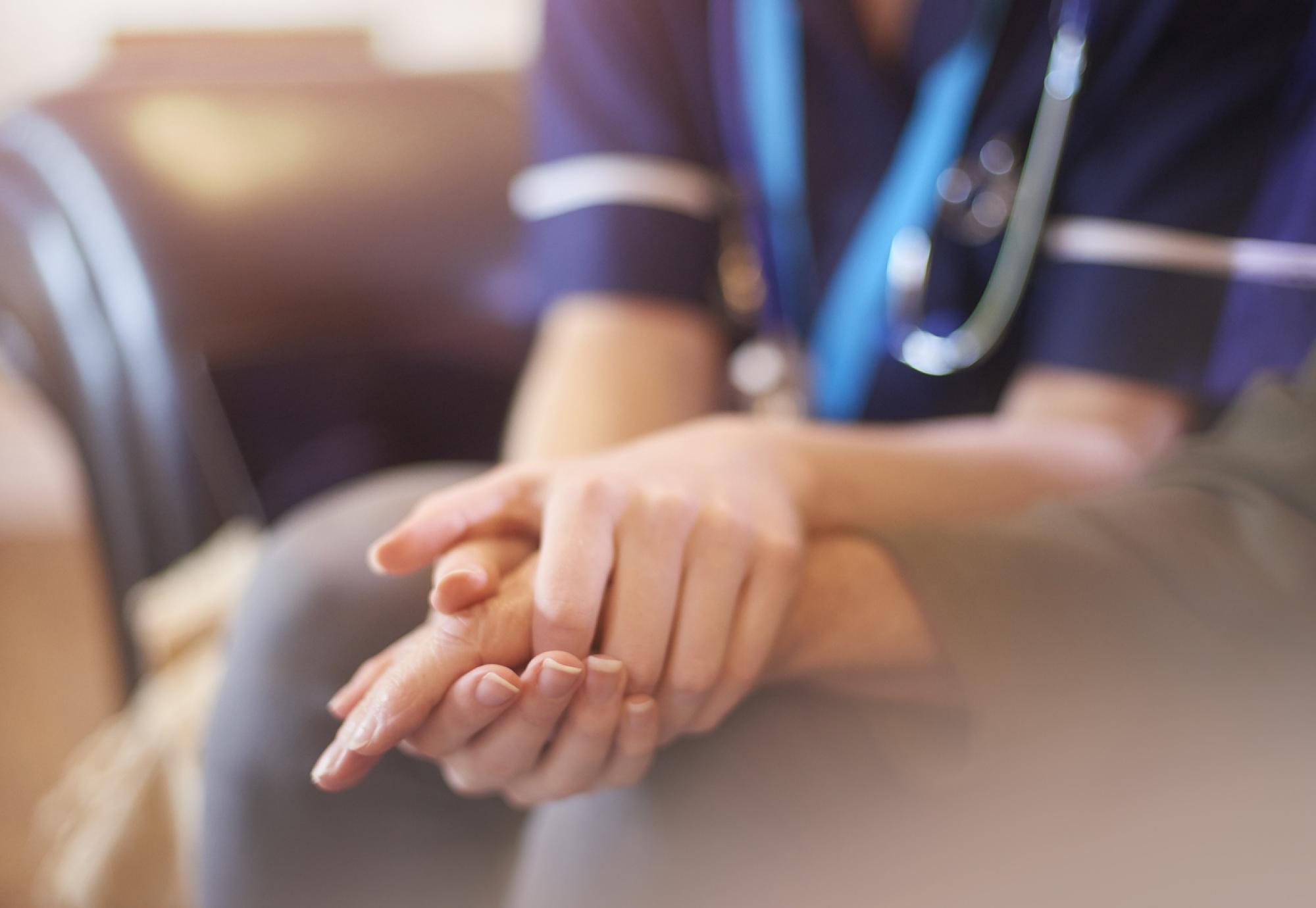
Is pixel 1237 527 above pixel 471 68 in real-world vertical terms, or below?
below

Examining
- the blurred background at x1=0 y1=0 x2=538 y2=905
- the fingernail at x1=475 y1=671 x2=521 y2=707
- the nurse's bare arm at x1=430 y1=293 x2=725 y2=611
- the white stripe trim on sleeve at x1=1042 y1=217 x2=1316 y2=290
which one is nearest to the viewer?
the fingernail at x1=475 y1=671 x2=521 y2=707

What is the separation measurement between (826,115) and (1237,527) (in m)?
0.29

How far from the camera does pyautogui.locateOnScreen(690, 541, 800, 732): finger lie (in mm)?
299

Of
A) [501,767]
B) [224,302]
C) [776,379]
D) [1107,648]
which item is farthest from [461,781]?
[224,302]

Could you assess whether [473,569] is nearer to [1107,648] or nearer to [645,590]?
[645,590]

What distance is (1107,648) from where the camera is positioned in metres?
0.31

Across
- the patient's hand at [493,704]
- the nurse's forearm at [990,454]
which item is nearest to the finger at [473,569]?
the patient's hand at [493,704]

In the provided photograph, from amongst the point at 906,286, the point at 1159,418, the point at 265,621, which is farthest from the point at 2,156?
the point at 1159,418

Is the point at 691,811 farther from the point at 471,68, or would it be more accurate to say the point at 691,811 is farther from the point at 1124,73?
the point at 471,68

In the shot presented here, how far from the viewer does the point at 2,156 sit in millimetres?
691

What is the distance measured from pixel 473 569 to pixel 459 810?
13 centimetres

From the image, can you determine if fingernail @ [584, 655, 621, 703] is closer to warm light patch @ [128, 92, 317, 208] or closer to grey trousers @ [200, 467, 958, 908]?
grey trousers @ [200, 467, 958, 908]

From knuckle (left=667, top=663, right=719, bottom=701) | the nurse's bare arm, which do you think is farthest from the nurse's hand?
the nurse's bare arm

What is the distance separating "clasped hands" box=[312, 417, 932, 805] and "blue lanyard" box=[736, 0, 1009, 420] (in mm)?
214
